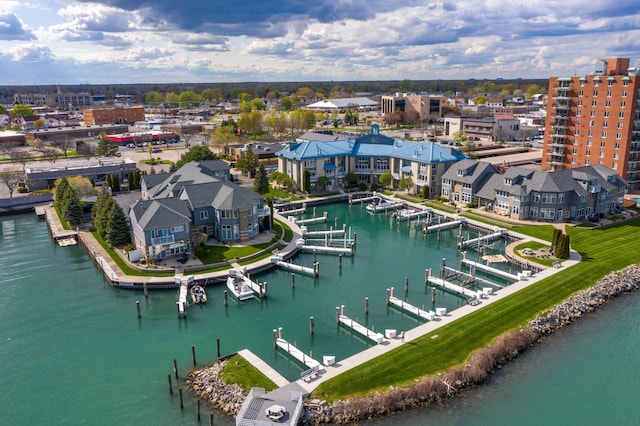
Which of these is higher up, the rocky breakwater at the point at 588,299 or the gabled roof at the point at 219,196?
the gabled roof at the point at 219,196

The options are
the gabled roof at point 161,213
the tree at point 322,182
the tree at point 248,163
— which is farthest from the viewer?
the tree at point 248,163

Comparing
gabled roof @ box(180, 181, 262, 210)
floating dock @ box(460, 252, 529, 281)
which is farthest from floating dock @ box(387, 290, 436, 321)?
gabled roof @ box(180, 181, 262, 210)

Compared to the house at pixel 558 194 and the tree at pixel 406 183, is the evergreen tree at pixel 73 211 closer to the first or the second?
the tree at pixel 406 183

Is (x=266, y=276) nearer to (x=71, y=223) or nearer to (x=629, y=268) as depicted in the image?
(x=71, y=223)

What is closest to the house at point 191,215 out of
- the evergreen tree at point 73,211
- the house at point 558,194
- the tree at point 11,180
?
the evergreen tree at point 73,211

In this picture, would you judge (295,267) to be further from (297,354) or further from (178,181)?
(178,181)

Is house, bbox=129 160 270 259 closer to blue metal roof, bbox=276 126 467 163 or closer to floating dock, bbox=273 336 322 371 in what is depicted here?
floating dock, bbox=273 336 322 371
